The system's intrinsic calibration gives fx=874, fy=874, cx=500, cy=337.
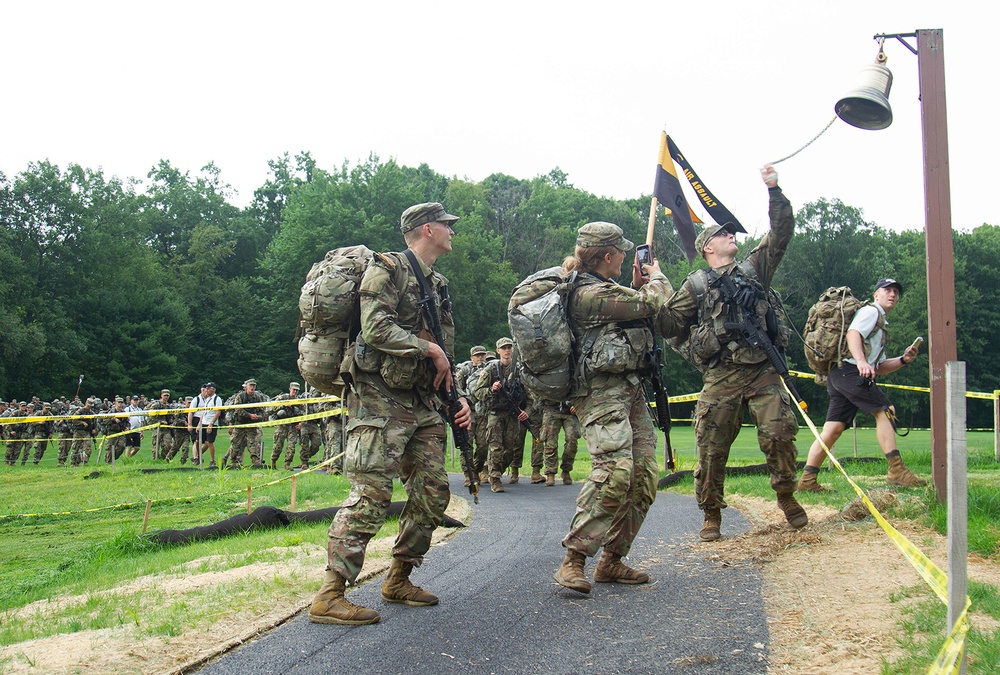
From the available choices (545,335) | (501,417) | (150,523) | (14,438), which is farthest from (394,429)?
(14,438)

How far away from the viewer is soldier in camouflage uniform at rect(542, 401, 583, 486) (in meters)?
13.8

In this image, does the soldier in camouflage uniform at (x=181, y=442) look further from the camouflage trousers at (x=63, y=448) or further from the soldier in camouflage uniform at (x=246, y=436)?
the camouflage trousers at (x=63, y=448)

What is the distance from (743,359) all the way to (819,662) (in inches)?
124

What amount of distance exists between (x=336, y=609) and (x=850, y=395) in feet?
20.3

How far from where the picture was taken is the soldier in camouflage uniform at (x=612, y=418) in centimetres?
539

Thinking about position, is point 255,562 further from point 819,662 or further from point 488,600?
point 819,662

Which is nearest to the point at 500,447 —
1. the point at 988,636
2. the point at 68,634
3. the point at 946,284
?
the point at 946,284

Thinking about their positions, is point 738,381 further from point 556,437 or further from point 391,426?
point 556,437

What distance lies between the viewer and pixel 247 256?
238ft

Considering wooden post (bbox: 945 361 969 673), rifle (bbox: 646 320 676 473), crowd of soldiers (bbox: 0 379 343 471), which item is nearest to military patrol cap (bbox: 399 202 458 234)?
rifle (bbox: 646 320 676 473)

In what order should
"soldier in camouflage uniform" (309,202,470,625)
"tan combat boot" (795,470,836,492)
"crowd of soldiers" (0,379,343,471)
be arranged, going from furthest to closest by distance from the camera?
"crowd of soldiers" (0,379,343,471) < "tan combat boot" (795,470,836,492) < "soldier in camouflage uniform" (309,202,470,625)

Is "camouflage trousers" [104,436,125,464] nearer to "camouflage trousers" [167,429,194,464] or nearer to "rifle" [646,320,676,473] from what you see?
"camouflage trousers" [167,429,194,464]

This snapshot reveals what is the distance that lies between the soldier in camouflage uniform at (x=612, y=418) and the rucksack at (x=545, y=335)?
0.28 feet

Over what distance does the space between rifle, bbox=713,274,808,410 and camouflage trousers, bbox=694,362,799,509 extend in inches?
6.2
